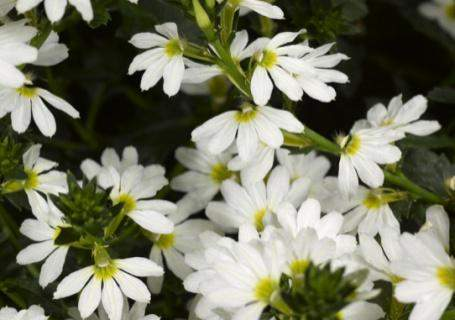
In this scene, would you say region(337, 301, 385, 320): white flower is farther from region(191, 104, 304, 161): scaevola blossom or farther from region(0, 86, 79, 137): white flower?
region(0, 86, 79, 137): white flower

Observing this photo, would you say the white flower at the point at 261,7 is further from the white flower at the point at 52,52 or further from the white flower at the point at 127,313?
the white flower at the point at 127,313

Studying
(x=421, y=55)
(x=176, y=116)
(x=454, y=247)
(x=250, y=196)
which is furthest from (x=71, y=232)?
(x=421, y=55)

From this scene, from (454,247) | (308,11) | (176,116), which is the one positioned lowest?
(176,116)

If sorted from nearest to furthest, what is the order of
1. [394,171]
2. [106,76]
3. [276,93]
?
[394,171] → [276,93] → [106,76]

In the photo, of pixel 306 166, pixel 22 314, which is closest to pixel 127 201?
pixel 22 314

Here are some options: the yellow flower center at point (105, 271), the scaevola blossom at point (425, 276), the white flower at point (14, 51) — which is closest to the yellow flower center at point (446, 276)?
the scaevola blossom at point (425, 276)

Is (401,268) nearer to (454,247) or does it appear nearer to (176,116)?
(454,247)
